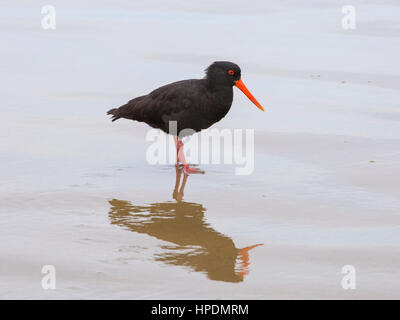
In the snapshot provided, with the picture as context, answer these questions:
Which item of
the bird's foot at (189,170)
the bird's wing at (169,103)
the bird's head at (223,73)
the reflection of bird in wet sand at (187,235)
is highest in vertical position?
the bird's head at (223,73)

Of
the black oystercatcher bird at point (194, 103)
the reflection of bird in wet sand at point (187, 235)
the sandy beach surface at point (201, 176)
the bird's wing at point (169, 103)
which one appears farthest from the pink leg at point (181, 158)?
the reflection of bird in wet sand at point (187, 235)

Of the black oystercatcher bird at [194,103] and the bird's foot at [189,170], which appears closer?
the bird's foot at [189,170]

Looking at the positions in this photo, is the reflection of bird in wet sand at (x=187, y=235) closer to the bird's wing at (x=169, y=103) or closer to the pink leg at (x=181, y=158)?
the pink leg at (x=181, y=158)

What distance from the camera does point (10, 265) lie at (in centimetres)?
521

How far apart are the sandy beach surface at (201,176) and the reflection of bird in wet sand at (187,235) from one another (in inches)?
0.8

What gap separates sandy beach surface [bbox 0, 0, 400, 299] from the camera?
516 centimetres

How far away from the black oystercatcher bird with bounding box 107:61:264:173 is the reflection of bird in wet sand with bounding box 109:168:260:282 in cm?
111

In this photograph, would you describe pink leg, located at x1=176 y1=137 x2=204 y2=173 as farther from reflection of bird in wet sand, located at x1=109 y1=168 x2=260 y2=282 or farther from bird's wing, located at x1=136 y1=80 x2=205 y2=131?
reflection of bird in wet sand, located at x1=109 y1=168 x2=260 y2=282

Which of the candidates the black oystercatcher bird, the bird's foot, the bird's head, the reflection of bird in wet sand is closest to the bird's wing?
the black oystercatcher bird

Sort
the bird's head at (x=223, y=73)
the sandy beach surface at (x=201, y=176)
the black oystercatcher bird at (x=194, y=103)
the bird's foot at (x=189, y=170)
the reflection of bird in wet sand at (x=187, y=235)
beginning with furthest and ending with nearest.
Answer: the bird's head at (x=223, y=73)
the black oystercatcher bird at (x=194, y=103)
the bird's foot at (x=189, y=170)
the reflection of bird in wet sand at (x=187, y=235)
the sandy beach surface at (x=201, y=176)

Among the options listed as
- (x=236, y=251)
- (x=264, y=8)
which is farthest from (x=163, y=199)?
(x=264, y=8)

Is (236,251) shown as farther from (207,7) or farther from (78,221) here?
(207,7)

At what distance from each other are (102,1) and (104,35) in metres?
3.72

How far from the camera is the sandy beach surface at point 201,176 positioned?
5164mm
